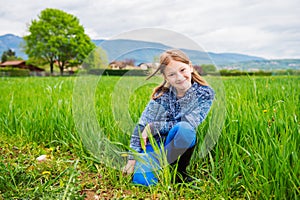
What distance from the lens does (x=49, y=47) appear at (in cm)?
3631

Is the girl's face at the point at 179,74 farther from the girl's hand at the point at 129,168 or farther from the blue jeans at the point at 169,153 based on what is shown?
the girl's hand at the point at 129,168

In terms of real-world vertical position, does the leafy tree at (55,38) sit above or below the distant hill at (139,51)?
above

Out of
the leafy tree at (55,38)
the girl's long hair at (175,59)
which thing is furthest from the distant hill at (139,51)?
the leafy tree at (55,38)

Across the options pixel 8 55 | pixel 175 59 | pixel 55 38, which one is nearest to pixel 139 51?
pixel 175 59

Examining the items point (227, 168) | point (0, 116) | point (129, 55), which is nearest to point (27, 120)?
point (0, 116)

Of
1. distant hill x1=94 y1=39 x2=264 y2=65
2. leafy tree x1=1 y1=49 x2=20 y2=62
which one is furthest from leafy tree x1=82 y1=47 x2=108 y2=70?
leafy tree x1=1 y1=49 x2=20 y2=62

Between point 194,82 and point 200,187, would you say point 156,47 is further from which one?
point 200,187

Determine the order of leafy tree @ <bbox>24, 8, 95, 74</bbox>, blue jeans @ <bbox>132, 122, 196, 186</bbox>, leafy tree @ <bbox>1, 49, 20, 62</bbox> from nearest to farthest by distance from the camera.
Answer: blue jeans @ <bbox>132, 122, 196, 186</bbox> → leafy tree @ <bbox>24, 8, 95, 74</bbox> → leafy tree @ <bbox>1, 49, 20, 62</bbox>

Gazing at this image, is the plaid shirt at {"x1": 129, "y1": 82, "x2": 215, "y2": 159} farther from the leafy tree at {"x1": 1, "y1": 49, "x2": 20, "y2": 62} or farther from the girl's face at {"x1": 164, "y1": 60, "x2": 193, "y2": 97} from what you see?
the leafy tree at {"x1": 1, "y1": 49, "x2": 20, "y2": 62}

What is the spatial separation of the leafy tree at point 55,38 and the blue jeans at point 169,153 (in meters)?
33.4

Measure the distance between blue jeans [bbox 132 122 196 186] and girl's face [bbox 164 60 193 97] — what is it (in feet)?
0.75

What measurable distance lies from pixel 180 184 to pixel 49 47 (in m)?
37.3

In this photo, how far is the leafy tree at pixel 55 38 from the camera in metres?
35.3

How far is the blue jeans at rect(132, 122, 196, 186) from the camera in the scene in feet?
5.27
